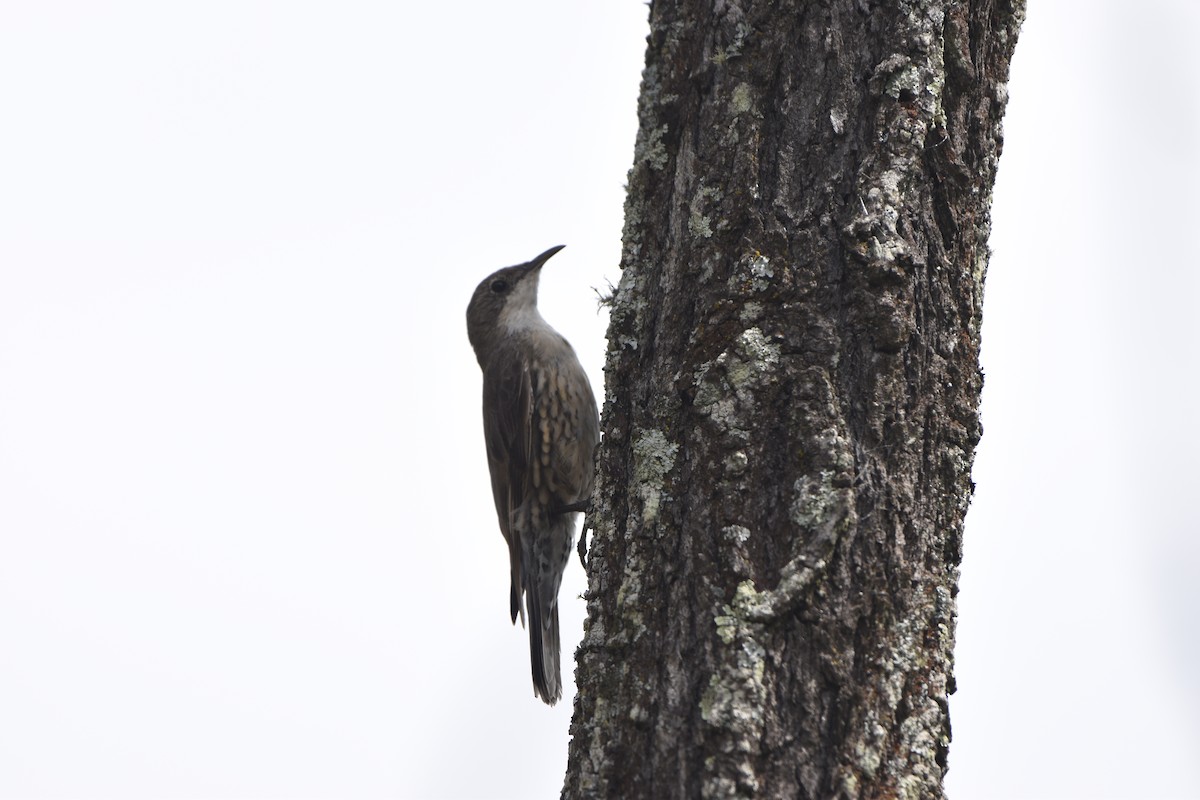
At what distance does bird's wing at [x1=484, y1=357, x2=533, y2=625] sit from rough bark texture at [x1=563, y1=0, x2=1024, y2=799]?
9.71 ft

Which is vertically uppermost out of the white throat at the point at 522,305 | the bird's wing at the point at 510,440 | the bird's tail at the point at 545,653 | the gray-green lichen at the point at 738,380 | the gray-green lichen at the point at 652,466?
the white throat at the point at 522,305

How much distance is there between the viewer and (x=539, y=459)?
5523mm

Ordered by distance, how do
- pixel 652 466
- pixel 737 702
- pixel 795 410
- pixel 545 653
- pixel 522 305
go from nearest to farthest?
pixel 737 702 < pixel 795 410 < pixel 652 466 < pixel 545 653 < pixel 522 305

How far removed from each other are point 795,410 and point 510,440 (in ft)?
11.6

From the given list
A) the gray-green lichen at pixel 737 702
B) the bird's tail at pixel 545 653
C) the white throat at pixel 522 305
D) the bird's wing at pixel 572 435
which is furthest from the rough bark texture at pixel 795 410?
the white throat at pixel 522 305

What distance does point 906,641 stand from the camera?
2.07 meters

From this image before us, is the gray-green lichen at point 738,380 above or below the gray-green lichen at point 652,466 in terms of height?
above

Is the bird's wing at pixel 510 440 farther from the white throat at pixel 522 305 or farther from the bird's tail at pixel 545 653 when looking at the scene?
the white throat at pixel 522 305

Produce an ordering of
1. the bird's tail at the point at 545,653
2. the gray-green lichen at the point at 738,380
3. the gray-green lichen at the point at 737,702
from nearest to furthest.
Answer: the gray-green lichen at the point at 737,702
the gray-green lichen at the point at 738,380
the bird's tail at the point at 545,653

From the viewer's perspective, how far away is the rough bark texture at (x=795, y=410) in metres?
2.01

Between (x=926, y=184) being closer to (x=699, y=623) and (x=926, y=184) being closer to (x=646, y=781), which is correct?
(x=699, y=623)

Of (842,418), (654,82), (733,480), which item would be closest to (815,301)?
(842,418)

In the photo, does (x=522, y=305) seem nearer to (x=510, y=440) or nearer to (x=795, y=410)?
(x=510, y=440)

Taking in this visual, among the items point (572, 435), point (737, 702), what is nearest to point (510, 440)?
point (572, 435)
